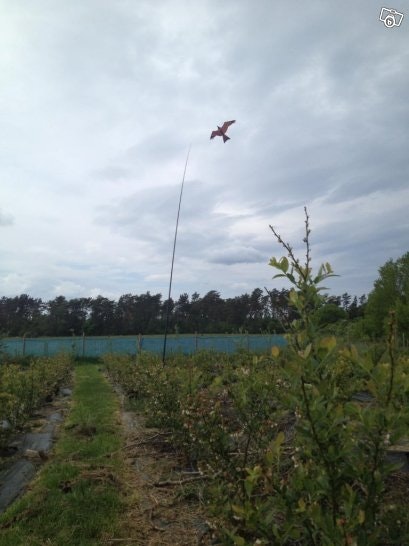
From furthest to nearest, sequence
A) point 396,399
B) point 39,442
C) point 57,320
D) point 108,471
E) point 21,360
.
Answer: point 57,320 → point 21,360 → point 39,442 → point 108,471 → point 396,399

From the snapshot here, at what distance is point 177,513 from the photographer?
3.27 m

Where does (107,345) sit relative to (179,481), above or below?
above

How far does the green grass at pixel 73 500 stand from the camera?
294cm

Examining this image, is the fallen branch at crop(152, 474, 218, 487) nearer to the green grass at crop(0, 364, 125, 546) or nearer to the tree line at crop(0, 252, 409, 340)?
the green grass at crop(0, 364, 125, 546)

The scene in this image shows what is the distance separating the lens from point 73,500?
343cm

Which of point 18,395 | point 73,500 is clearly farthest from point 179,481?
point 18,395

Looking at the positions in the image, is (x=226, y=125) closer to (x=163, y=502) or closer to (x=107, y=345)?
(x=163, y=502)

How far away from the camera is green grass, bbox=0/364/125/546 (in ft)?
9.63

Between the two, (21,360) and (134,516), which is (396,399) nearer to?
(134,516)

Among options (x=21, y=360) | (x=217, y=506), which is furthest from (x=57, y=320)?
(x=217, y=506)

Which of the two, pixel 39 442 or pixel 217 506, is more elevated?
pixel 217 506

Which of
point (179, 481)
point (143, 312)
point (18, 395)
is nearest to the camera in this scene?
point (179, 481)

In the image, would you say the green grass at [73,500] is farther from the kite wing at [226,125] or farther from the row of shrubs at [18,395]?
the kite wing at [226,125]

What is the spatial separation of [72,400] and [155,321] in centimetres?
4575
